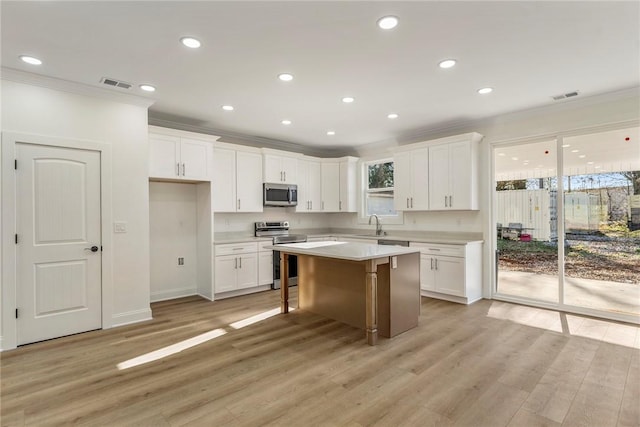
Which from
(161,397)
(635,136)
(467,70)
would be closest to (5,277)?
(161,397)

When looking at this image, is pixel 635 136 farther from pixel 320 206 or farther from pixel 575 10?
pixel 320 206

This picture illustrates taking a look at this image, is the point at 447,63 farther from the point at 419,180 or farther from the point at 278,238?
the point at 278,238

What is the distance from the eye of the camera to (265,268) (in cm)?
536

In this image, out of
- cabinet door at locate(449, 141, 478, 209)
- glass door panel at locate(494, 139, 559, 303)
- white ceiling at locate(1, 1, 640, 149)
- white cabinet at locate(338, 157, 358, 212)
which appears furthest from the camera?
white cabinet at locate(338, 157, 358, 212)

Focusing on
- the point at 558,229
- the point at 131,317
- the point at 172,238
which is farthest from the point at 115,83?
the point at 558,229

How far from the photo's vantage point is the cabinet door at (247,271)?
16.5 feet

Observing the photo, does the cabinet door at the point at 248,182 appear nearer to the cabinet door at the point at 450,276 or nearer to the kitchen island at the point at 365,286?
the kitchen island at the point at 365,286

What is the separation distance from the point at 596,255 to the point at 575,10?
317cm

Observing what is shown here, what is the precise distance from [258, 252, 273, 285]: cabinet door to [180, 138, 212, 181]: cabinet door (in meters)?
1.49

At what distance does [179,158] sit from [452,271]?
4.08 metres

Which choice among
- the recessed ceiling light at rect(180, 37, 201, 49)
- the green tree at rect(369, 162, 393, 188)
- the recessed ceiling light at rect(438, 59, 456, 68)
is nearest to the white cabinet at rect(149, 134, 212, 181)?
the recessed ceiling light at rect(180, 37, 201, 49)

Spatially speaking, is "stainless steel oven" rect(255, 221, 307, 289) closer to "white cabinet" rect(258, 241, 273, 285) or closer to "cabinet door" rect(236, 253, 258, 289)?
"white cabinet" rect(258, 241, 273, 285)

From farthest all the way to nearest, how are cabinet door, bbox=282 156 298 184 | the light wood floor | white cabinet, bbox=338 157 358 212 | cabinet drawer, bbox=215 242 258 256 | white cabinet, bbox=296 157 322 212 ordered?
white cabinet, bbox=338 157 358 212, white cabinet, bbox=296 157 322 212, cabinet door, bbox=282 156 298 184, cabinet drawer, bbox=215 242 258 256, the light wood floor

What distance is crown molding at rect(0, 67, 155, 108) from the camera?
3.12 metres
